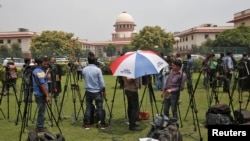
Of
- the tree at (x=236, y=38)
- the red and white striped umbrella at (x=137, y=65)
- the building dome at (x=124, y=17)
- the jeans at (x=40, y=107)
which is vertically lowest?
the jeans at (x=40, y=107)

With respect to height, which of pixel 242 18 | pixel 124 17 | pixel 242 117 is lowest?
pixel 242 117

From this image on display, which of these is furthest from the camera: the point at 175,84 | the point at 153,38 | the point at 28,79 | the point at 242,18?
the point at 153,38

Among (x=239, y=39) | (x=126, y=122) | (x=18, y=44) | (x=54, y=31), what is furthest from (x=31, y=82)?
(x=18, y=44)

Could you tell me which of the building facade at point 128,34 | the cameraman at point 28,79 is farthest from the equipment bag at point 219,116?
Result: the building facade at point 128,34

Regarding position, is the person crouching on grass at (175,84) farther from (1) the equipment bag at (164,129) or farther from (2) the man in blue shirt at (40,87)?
(2) the man in blue shirt at (40,87)

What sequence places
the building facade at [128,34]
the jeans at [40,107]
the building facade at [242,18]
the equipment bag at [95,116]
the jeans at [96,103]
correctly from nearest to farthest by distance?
the jeans at [40,107] → the jeans at [96,103] → the equipment bag at [95,116] → the building facade at [242,18] → the building facade at [128,34]

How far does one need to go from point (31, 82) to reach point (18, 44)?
241ft

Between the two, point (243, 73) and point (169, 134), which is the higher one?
point (243, 73)

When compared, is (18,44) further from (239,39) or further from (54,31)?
(239,39)

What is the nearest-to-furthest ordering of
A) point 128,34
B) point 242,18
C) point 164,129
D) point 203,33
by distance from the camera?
point 164,129 → point 242,18 → point 203,33 → point 128,34

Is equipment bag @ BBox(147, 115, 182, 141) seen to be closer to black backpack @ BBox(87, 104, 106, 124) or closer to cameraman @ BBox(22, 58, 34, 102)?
black backpack @ BBox(87, 104, 106, 124)

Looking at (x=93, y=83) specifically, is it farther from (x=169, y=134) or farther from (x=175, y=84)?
(x=169, y=134)

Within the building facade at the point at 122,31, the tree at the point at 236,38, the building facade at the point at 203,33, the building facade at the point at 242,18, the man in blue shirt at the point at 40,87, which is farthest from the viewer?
the building facade at the point at 122,31

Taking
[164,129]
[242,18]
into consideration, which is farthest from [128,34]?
[164,129]
